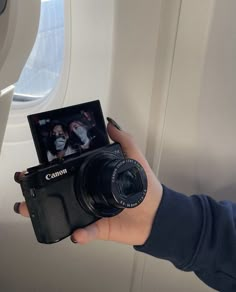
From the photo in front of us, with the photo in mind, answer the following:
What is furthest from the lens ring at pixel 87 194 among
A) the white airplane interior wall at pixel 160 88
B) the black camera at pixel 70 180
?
the white airplane interior wall at pixel 160 88

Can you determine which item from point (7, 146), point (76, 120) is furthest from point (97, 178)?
point (7, 146)

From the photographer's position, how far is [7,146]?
942mm

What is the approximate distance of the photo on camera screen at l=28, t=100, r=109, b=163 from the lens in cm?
54

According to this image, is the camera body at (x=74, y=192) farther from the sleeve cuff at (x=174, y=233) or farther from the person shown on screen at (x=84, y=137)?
the sleeve cuff at (x=174, y=233)

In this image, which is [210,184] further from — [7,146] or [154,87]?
[7,146]

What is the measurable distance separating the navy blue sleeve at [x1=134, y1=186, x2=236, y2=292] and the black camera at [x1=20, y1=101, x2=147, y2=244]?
6.1 inches

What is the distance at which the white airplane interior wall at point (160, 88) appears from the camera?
2.50 ft

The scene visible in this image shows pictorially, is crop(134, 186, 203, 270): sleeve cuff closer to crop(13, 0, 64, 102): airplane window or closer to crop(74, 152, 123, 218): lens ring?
crop(74, 152, 123, 218): lens ring

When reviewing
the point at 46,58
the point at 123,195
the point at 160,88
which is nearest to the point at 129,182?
the point at 123,195

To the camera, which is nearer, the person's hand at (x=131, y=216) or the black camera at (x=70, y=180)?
the black camera at (x=70, y=180)

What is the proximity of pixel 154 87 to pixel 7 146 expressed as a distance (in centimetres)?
37

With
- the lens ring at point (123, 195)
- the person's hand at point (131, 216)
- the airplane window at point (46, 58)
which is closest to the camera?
the lens ring at point (123, 195)

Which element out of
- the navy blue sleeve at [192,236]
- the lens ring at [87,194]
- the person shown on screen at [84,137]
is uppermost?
the person shown on screen at [84,137]

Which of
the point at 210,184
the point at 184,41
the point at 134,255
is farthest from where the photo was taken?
the point at 134,255
